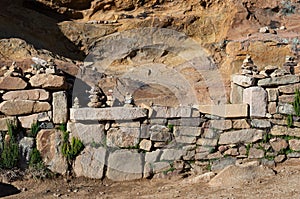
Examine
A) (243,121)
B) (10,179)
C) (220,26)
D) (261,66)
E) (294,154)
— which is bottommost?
(10,179)

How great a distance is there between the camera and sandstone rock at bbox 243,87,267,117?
6.20 metres

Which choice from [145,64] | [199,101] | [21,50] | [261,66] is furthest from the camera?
[145,64]

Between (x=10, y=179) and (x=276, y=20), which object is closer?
(x=10, y=179)

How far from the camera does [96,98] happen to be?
20.6ft

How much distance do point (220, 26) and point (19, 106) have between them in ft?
18.1

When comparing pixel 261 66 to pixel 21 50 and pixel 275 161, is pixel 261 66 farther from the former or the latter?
pixel 21 50

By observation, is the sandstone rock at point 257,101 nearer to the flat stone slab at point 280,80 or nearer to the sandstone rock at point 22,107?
the flat stone slab at point 280,80

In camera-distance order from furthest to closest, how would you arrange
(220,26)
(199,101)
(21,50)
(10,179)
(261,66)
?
1. (220,26)
2. (261,66)
3. (21,50)
4. (199,101)
5. (10,179)

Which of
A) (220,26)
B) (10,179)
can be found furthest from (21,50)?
(220,26)

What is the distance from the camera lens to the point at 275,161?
6.20 metres

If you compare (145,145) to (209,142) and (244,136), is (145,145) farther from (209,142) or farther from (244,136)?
(244,136)

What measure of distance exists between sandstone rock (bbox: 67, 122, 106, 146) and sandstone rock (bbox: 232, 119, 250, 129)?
1.72 m

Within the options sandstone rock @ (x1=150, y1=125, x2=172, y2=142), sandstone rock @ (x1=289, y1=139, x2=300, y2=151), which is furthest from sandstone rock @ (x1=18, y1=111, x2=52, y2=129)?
sandstone rock @ (x1=289, y1=139, x2=300, y2=151)

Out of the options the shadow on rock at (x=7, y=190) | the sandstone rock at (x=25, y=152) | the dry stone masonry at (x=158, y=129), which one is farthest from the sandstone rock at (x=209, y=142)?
the shadow on rock at (x=7, y=190)
